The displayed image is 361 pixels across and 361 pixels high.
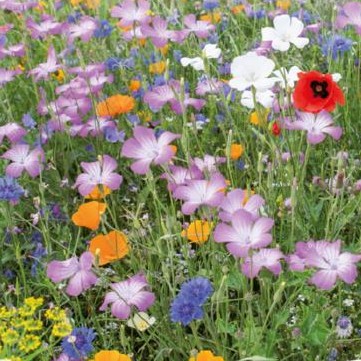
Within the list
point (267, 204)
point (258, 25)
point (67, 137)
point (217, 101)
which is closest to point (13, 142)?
point (67, 137)

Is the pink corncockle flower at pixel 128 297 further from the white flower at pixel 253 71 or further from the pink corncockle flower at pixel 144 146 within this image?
the white flower at pixel 253 71

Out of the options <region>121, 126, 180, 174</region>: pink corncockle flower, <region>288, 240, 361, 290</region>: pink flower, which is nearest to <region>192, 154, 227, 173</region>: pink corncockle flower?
<region>121, 126, 180, 174</region>: pink corncockle flower

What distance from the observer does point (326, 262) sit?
4.80 feet

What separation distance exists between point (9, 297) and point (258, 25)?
161 cm

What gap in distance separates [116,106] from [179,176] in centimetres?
55

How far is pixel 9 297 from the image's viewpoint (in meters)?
1.86

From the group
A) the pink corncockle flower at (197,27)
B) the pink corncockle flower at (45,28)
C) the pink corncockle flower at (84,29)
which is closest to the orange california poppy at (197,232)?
the pink corncockle flower at (197,27)

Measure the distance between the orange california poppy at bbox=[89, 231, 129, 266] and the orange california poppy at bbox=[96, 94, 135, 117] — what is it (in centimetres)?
61

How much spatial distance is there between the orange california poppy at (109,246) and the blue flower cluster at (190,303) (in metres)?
0.32

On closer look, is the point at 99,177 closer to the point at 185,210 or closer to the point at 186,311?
the point at 185,210

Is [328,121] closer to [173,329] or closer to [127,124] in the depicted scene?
[173,329]

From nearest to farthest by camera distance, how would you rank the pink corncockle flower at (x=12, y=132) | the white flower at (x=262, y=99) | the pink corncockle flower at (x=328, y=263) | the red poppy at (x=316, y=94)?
the pink corncockle flower at (x=328, y=263), the red poppy at (x=316, y=94), the white flower at (x=262, y=99), the pink corncockle flower at (x=12, y=132)

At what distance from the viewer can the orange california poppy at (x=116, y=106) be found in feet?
7.43

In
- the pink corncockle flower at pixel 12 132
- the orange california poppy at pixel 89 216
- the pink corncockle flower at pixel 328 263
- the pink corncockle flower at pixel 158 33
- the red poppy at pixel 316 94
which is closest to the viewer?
the pink corncockle flower at pixel 328 263
